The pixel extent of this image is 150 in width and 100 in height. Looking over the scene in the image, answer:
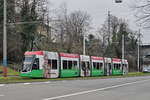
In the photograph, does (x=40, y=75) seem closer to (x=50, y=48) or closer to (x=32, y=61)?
(x=32, y=61)

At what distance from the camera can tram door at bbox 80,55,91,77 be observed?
36300 mm

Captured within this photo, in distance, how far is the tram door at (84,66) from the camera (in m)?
36.3

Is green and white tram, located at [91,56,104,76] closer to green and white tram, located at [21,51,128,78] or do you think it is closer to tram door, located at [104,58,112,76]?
green and white tram, located at [21,51,128,78]

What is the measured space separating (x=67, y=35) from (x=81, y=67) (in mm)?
24513

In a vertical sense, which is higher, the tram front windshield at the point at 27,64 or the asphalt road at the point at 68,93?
the tram front windshield at the point at 27,64

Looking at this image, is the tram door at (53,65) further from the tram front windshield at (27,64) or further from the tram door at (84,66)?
the tram door at (84,66)

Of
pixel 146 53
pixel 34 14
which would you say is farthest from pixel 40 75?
pixel 146 53

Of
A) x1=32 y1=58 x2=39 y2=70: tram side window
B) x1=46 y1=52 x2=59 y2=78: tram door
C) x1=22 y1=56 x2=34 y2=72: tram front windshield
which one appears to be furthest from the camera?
x1=46 y1=52 x2=59 y2=78: tram door

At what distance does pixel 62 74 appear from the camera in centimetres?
3147

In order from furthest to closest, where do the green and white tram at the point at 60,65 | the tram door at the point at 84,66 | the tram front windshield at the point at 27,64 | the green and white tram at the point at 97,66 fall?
the green and white tram at the point at 97,66, the tram door at the point at 84,66, the green and white tram at the point at 60,65, the tram front windshield at the point at 27,64

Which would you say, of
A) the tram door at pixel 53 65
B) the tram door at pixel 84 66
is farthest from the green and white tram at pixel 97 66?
the tram door at pixel 53 65

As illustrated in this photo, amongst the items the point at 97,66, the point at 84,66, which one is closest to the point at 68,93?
the point at 84,66

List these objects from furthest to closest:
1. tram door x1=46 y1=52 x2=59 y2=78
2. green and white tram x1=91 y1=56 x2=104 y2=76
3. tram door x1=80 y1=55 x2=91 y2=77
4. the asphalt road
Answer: green and white tram x1=91 y1=56 x2=104 y2=76
tram door x1=80 y1=55 x2=91 y2=77
tram door x1=46 y1=52 x2=59 y2=78
the asphalt road

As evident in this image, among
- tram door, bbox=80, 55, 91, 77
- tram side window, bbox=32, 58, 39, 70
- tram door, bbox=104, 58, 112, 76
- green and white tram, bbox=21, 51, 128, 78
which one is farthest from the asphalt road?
tram door, bbox=104, 58, 112, 76
